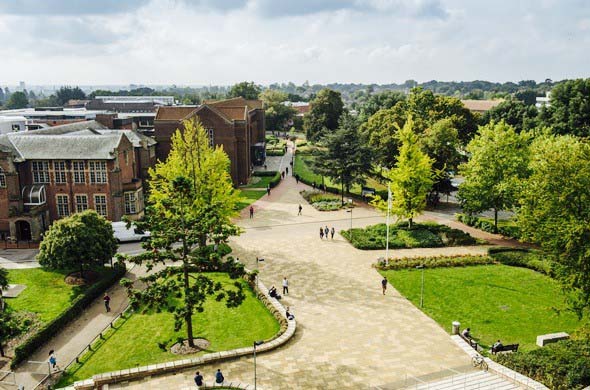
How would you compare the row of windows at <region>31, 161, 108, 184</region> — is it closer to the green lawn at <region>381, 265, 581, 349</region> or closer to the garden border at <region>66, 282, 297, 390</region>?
the garden border at <region>66, 282, 297, 390</region>

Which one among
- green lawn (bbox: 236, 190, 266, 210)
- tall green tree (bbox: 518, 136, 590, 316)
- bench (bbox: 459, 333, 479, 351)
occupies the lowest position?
bench (bbox: 459, 333, 479, 351)

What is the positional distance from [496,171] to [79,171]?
42.5 metres

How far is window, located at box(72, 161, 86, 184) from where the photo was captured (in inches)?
2002

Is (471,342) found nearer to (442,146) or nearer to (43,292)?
(43,292)

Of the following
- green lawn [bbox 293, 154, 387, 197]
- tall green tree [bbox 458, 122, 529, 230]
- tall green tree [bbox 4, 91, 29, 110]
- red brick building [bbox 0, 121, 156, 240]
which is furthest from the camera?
tall green tree [bbox 4, 91, 29, 110]

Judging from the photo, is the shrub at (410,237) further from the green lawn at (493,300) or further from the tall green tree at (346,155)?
the tall green tree at (346,155)

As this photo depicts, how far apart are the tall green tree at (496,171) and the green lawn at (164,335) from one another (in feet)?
86.3

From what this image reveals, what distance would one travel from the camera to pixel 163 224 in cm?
2853

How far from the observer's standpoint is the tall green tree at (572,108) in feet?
236

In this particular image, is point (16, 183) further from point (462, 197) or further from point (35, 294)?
point (462, 197)

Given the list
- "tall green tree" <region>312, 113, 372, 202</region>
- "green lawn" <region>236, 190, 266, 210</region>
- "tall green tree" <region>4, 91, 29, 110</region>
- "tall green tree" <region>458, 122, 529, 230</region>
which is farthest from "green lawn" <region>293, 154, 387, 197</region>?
"tall green tree" <region>4, 91, 29, 110</region>

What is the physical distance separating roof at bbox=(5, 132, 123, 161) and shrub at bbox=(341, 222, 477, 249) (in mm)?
26032

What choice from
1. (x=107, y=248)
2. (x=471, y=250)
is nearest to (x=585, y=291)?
(x=471, y=250)

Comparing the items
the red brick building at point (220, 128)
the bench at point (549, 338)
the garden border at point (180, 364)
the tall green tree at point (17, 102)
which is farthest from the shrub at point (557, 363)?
the tall green tree at point (17, 102)
